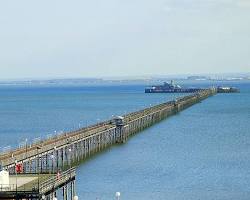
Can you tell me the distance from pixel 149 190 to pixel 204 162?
1717cm

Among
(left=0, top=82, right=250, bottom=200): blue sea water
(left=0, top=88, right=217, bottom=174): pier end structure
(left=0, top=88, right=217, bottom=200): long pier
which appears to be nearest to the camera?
(left=0, top=88, right=217, bottom=200): long pier

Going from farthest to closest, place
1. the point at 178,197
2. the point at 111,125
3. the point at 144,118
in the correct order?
the point at 144,118 < the point at 111,125 < the point at 178,197

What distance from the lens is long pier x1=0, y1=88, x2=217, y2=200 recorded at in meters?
42.5

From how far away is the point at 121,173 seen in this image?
6712 centimetres

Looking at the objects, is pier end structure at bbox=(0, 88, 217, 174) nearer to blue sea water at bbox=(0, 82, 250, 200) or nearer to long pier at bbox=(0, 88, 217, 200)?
long pier at bbox=(0, 88, 217, 200)

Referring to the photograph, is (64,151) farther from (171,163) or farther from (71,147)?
(171,163)

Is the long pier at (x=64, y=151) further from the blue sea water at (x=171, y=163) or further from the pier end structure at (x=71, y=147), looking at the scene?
the blue sea water at (x=171, y=163)

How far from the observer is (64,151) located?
77625 mm

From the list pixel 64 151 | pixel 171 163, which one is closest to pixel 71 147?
pixel 64 151

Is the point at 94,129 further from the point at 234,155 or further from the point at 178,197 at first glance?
the point at 178,197

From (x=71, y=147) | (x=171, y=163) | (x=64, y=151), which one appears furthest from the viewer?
A: (x=71, y=147)

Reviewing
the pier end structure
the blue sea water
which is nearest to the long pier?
the pier end structure

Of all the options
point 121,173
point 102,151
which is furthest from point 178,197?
point 102,151

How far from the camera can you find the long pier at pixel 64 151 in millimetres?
42506
